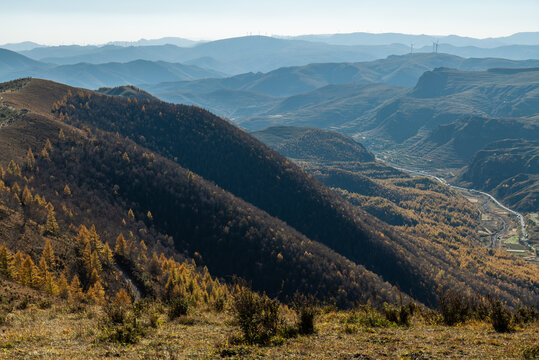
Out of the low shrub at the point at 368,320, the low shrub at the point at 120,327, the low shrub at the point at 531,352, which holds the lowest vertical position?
the low shrub at the point at 368,320

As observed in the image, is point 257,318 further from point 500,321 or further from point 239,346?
point 500,321

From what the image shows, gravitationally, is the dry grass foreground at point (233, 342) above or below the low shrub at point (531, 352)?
below

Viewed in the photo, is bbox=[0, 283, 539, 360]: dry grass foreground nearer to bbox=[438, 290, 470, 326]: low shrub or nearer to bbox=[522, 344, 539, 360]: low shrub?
bbox=[522, 344, 539, 360]: low shrub

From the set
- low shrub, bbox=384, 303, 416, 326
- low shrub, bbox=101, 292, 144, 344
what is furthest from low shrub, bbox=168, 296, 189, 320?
low shrub, bbox=384, 303, 416, 326

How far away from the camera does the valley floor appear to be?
31.6 meters

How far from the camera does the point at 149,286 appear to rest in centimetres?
8169

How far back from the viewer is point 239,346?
112ft

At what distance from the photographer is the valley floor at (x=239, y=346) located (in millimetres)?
31578

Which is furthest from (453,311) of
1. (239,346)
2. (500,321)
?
(239,346)

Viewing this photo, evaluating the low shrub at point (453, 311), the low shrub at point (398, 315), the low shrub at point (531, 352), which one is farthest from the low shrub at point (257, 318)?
the low shrub at point (531, 352)

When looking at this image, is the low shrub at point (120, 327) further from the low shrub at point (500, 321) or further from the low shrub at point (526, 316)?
the low shrub at point (526, 316)

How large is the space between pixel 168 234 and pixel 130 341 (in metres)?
111

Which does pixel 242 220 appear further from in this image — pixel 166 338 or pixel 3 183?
pixel 166 338

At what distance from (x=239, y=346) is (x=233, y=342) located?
4.07 feet
